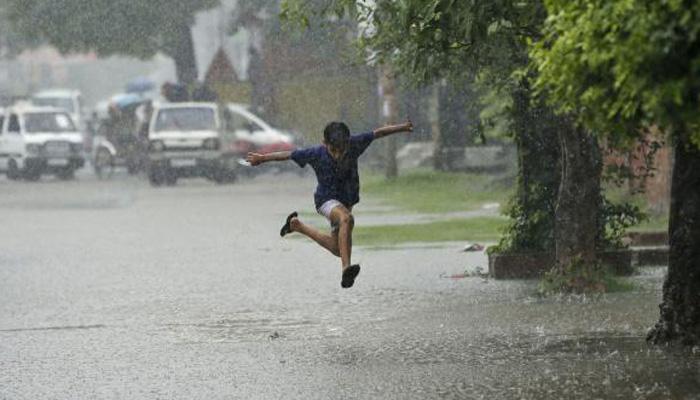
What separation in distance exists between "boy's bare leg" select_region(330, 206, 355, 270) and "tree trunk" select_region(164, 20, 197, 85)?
40226 mm

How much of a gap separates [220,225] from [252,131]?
1961 centimetres

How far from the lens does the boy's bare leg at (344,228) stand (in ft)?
40.4

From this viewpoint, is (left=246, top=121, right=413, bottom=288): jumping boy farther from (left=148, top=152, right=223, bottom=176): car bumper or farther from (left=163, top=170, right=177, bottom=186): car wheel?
(left=163, top=170, right=177, bottom=186): car wheel

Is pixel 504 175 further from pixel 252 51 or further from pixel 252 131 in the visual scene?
pixel 252 51

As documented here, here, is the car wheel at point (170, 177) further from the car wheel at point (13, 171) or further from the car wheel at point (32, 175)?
the car wheel at point (13, 171)

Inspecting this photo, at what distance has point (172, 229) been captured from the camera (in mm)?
23297

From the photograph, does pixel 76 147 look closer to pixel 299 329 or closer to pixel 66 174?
pixel 66 174

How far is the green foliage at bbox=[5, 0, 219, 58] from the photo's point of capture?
165 ft

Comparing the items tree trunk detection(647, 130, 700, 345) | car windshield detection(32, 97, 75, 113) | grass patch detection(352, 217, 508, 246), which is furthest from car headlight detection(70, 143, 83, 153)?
tree trunk detection(647, 130, 700, 345)

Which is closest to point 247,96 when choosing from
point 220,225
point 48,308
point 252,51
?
point 252,51

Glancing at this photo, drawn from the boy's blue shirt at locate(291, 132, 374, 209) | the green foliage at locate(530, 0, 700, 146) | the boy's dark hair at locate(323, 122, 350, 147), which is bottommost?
the boy's blue shirt at locate(291, 132, 374, 209)

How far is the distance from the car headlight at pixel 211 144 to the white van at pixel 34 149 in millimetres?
6898

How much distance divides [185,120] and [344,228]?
1068 inches

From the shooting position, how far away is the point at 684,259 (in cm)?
1010
